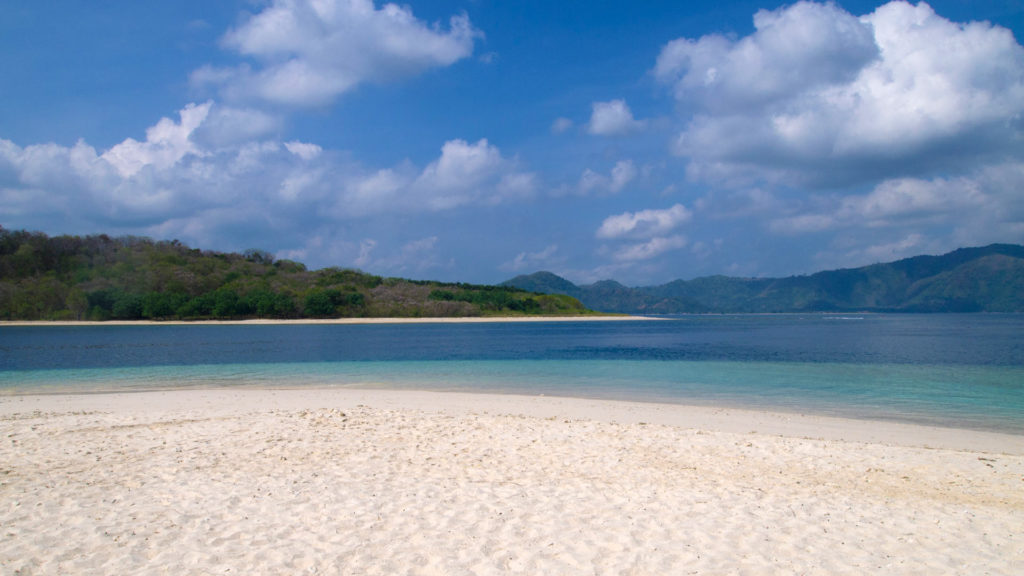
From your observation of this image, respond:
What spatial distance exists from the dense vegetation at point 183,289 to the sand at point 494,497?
98364 mm

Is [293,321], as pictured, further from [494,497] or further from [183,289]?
[494,497]

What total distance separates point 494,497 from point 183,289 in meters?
115

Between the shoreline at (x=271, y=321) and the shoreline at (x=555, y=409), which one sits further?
the shoreline at (x=271, y=321)

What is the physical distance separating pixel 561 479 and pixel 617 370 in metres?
19.9

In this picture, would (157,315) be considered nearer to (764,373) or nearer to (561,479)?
(764,373)

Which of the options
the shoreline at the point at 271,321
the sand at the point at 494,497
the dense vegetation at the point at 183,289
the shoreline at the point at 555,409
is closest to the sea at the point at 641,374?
the shoreline at the point at 555,409

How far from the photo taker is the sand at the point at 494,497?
505 centimetres

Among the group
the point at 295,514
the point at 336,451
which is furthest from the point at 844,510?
the point at 336,451

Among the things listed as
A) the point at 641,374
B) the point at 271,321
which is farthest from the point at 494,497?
the point at 271,321

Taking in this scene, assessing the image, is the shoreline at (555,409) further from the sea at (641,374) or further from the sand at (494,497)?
the sea at (641,374)

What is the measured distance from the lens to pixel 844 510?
259 inches

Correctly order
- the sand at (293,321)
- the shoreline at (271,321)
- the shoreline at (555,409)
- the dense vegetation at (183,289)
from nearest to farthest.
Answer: the shoreline at (555,409) < the shoreline at (271,321) < the sand at (293,321) < the dense vegetation at (183,289)

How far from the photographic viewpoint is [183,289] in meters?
104

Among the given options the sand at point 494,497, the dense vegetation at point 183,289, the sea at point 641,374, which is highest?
the dense vegetation at point 183,289
